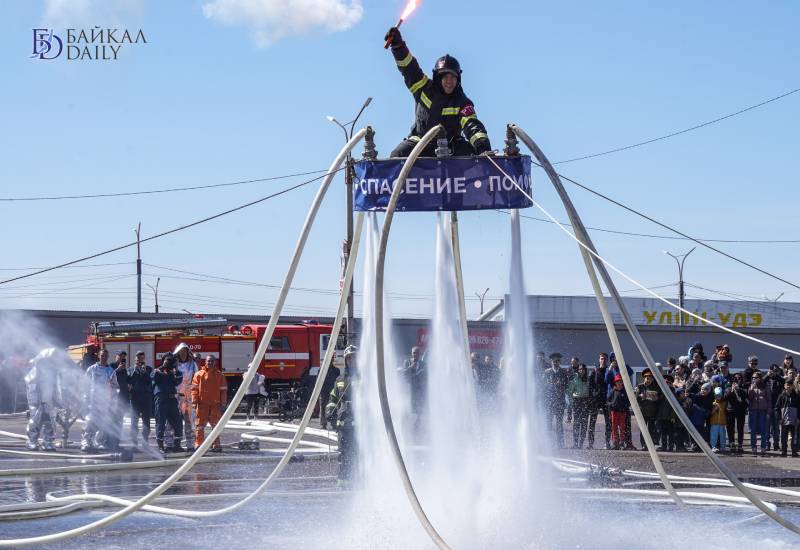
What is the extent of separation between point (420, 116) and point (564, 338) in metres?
36.7

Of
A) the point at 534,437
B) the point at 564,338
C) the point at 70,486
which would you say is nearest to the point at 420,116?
the point at 534,437

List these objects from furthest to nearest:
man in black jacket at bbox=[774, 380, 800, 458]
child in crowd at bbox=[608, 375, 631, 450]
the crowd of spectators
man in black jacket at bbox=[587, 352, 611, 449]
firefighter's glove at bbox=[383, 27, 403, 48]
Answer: man in black jacket at bbox=[587, 352, 611, 449] < child in crowd at bbox=[608, 375, 631, 450] < the crowd of spectators < man in black jacket at bbox=[774, 380, 800, 458] < firefighter's glove at bbox=[383, 27, 403, 48]

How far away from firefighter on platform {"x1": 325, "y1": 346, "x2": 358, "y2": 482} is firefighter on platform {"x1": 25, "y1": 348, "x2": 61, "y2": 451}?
8387 millimetres

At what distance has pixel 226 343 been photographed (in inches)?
1270

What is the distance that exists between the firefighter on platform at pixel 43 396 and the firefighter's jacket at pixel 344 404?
851 cm

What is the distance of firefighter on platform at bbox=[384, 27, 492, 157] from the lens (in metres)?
9.46

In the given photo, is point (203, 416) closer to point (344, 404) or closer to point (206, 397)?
point (206, 397)

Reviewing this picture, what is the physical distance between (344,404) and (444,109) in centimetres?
435

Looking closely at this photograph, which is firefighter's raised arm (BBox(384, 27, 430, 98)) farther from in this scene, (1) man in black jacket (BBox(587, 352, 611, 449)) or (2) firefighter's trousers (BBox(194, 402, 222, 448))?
(1) man in black jacket (BBox(587, 352, 611, 449))

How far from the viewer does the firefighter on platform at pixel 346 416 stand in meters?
12.5

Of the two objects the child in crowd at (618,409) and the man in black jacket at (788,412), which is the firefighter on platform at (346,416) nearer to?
the child in crowd at (618,409)

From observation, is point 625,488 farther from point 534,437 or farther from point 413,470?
point 534,437

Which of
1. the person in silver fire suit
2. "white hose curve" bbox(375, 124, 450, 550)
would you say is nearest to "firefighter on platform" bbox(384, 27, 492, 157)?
"white hose curve" bbox(375, 124, 450, 550)

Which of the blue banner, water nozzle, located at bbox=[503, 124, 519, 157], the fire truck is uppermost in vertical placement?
water nozzle, located at bbox=[503, 124, 519, 157]
